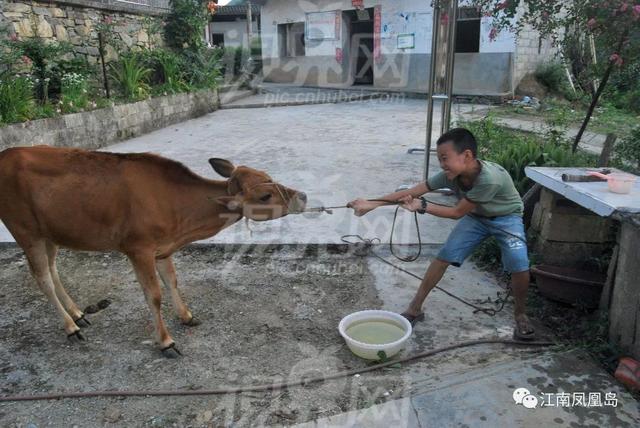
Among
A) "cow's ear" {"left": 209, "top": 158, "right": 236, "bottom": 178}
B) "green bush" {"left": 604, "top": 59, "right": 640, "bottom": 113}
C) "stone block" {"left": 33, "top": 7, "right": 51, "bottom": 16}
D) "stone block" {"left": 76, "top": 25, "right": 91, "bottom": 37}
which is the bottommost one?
"cow's ear" {"left": 209, "top": 158, "right": 236, "bottom": 178}

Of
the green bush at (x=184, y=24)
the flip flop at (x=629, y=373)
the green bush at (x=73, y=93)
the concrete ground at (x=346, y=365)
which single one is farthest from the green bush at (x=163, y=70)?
the flip flop at (x=629, y=373)

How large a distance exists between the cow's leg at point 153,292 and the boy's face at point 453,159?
1.88 metres

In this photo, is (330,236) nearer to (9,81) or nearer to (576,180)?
(576,180)

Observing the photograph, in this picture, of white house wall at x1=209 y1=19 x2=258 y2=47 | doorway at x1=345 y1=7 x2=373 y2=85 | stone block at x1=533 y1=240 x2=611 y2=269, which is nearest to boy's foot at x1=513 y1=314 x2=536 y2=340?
stone block at x1=533 y1=240 x2=611 y2=269

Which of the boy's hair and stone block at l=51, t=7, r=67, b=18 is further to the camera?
stone block at l=51, t=7, r=67, b=18

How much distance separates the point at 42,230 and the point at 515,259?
9.84 ft

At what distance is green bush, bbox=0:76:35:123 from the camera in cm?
730

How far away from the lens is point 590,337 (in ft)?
10.5

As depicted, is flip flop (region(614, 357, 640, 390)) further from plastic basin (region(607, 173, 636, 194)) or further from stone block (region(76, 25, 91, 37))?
stone block (region(76, 25, 91, 37))

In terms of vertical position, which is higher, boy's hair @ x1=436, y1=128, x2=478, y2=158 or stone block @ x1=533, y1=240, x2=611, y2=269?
boy's hair @ x1=436, y1=128, x2=478, y2=158

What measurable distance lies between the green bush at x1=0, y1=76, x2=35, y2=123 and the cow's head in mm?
5701

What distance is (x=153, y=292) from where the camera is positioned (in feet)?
10.6

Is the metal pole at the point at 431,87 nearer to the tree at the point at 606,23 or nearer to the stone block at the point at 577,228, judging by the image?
the tree at the point at 606,23

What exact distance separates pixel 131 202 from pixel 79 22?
8354 mm
